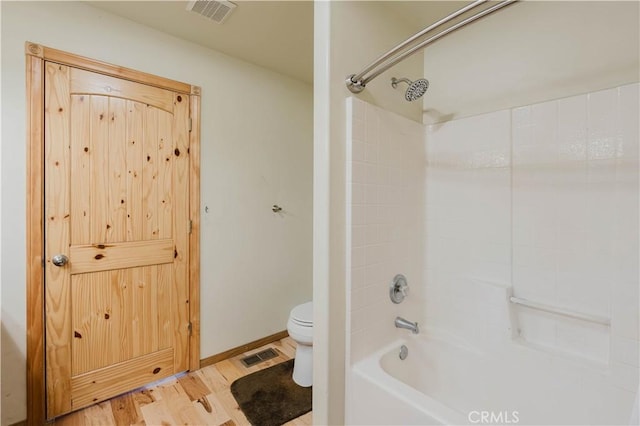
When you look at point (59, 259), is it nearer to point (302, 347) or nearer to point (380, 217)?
point (302, 347)

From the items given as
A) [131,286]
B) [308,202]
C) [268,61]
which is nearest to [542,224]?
[308,202]

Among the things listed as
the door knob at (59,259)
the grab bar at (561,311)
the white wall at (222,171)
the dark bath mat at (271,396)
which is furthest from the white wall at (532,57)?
the door knob at (59,259)

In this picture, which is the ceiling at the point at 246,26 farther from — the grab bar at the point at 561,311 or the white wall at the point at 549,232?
the grab bar at the point at 561,311

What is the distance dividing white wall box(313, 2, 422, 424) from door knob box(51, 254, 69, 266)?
1439 millimetres

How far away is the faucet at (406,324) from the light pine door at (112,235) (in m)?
1.45

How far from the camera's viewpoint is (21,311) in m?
1.48

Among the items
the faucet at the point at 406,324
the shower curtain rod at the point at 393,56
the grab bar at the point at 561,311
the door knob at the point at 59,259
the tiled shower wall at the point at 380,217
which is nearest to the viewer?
the shower curtain rod at the point at 393,56

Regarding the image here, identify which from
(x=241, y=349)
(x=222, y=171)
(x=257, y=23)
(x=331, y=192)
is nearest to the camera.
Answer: (x=331, y=192)

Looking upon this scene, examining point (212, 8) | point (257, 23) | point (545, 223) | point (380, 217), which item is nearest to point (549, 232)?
point (545, 223)

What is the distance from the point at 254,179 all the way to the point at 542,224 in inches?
75.0

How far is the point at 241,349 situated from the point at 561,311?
210cm

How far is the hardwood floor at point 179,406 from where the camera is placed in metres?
1.58

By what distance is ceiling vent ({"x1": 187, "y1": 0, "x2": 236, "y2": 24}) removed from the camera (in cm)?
161

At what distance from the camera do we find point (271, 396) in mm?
1787
